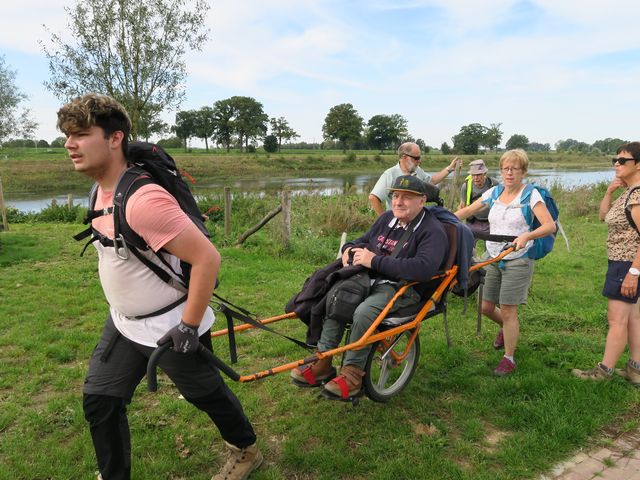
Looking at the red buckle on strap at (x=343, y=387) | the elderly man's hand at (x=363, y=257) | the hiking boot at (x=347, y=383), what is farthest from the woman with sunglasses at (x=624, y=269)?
the red buckle on strap at (x=343, y=387)

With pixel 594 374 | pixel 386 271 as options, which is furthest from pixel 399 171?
pixel 594 374

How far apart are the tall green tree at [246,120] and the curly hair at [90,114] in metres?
89.2

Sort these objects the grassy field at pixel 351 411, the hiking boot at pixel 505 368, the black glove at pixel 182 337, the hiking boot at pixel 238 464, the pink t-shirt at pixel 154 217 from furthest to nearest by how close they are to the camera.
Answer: the hiking boot at pixel 505 368 < the grassy field at pixel 351 411 < the hiking boot at pixel 238 464 < the black glove at pixel 182 337 < the pink t-shirt at pixel 154 217

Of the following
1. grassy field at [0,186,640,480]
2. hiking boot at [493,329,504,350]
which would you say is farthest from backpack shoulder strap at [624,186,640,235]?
hiking boot at [493,329,504,350]

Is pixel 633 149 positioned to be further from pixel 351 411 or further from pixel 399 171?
pixel 351 411

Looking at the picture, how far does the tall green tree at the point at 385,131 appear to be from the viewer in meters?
106

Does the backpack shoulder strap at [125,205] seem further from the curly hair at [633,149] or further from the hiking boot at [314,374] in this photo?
the curly hair at [633,149]

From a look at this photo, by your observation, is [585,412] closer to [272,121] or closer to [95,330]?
[95,330]

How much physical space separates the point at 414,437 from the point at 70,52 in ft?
57.8

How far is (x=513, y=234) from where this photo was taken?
4238 millimetres

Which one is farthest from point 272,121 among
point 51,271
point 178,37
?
point 51,271

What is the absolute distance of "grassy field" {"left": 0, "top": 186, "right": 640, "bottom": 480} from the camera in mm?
3090

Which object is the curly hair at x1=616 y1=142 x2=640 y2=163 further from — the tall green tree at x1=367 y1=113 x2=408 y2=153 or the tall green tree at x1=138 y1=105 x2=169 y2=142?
the tall green tree at x1=367 y1=113 x2=408 y2=153

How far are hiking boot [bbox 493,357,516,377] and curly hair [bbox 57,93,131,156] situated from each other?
382cm
